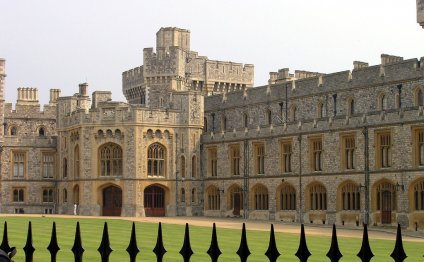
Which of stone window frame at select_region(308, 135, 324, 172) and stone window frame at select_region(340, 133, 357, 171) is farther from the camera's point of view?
stone window frame at select_region(308, 135, 324, 172)

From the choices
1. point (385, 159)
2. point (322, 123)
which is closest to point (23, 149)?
point (322, 123)

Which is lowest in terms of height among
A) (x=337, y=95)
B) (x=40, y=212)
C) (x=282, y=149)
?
(x=40, y=212)

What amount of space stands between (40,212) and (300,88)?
24.0 m

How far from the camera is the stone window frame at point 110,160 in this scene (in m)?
52.9

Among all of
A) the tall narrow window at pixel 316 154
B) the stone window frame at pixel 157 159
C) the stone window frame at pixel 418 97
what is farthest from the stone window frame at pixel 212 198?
the stone window frame at pixel 418 97

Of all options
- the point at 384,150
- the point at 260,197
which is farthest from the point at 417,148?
the point at 260,197

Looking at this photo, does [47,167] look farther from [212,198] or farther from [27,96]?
[212,198]

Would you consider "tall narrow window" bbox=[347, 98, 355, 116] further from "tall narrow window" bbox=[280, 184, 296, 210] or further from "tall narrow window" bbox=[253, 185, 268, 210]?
"tall narrow window" bbox=[253, 185, 268, 210]

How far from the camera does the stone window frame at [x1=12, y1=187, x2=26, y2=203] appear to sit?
198ft

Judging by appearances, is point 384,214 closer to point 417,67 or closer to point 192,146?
point 417,67

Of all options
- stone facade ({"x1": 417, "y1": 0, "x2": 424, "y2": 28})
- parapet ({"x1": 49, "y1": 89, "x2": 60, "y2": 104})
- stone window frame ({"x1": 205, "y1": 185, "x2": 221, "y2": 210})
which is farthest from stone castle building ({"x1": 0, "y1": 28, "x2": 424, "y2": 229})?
stone facade ({"x1": 417, "y1": 0, "x2": 424, "y2": 28})

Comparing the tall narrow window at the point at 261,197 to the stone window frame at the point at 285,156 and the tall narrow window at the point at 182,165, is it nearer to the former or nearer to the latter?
the stone window frame at the point at 285,156

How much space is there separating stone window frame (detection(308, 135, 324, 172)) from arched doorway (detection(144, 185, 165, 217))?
493 inches

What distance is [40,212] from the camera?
199 ft
